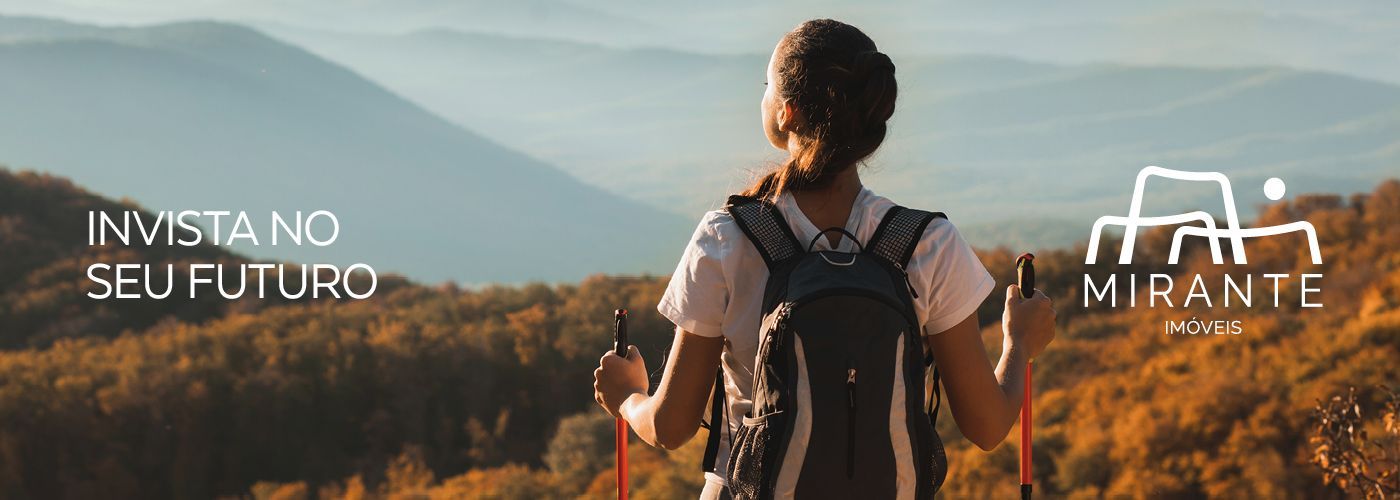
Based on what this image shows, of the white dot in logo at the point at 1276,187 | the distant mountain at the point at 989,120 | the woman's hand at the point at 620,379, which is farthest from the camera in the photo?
the distant mountain at the point at 989,120

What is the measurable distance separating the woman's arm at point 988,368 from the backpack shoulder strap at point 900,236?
0.39 feet

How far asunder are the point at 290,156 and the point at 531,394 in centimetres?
8305

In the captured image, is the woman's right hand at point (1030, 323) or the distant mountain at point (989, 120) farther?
the distant mountain at point (989, 120)

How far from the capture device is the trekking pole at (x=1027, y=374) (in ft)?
5.49

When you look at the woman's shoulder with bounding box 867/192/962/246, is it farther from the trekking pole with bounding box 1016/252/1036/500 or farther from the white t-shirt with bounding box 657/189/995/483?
the trekking pole with bounding box 1016/252/1036/500

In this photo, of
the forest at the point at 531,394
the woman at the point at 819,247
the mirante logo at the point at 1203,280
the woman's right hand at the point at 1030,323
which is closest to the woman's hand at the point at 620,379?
the woman at the point at 819,247

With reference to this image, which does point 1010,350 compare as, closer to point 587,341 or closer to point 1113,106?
point 587,341

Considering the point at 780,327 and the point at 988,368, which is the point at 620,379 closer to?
the point at 780,327

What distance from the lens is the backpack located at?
1.34 metres

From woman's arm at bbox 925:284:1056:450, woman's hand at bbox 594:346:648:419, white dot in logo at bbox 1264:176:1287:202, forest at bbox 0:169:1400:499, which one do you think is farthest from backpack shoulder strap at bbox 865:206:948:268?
white dot in logo at bbox 1264:176:1287:202

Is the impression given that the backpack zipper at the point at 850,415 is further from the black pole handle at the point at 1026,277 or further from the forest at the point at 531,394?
the forest at the point at 531,394

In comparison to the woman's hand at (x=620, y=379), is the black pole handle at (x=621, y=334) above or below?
above

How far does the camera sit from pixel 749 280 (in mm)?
1412

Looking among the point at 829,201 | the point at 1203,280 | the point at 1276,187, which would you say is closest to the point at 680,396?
the point at 829,201
